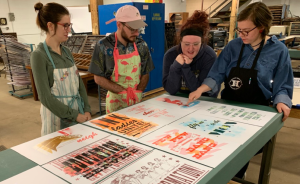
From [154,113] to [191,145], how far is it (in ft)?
1.57

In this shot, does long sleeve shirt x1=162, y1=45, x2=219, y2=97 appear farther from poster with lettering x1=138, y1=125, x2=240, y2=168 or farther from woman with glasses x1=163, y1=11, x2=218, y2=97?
poster with lettering x1=138, y1=125, x2=240, y2=168

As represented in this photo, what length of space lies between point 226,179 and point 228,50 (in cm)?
108

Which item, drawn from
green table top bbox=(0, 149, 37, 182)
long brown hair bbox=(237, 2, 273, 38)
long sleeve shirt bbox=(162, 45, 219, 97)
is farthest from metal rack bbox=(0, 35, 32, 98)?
long brown hair bbox=(237, 2, 273, 38)

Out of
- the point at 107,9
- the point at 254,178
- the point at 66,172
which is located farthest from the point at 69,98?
the point at 107,9

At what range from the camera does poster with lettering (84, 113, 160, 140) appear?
1.27 m

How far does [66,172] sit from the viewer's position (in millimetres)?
924

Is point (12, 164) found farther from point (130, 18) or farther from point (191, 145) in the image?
point (130, 18)

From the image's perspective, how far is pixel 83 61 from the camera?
4.26 metres

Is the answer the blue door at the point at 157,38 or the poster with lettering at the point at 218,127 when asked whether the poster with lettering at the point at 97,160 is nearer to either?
the poster with lettering at the point at 218,127

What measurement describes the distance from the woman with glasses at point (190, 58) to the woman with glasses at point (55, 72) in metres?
0.75

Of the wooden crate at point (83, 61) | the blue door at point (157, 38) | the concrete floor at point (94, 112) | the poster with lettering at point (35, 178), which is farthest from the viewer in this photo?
the blue door at point (157, 38)

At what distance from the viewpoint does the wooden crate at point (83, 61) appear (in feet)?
13.5

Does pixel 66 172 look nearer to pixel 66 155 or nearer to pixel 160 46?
pixel 66 155

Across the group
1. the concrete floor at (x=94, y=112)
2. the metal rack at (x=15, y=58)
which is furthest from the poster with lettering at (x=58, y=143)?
the metal rack at (x=15, y=58)
